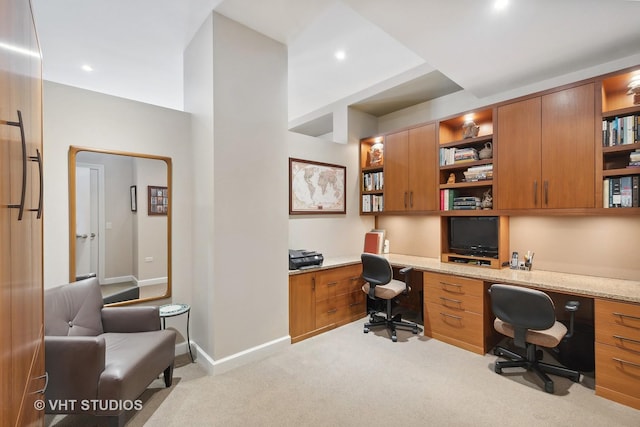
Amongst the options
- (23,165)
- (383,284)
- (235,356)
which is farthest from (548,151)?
(23,165)

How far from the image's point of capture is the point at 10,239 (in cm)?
72

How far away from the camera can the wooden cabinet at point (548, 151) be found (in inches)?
98.7

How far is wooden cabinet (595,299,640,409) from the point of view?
6.62 ft

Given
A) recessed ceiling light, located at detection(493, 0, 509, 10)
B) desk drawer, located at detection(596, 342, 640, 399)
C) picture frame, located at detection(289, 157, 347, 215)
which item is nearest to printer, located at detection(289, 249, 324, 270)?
picture frame, located at detection(289, 157, 347, 215)

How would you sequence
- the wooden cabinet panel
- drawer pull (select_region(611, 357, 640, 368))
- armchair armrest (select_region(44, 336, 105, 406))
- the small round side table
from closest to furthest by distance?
1. armchair armrest (select_region(44, 336, 105, 406))
2. drawer pull (select_region(611, 357, 640, 368))
3. the small round side table
4. the wooden cabinet panel

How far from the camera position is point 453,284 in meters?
Result: 2.98

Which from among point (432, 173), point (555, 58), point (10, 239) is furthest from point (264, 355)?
point (555, 58)

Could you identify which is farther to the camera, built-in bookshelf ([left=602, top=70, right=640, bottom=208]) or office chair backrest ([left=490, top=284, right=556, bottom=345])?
built-in bookshelf ([left=602, top=70, right=640, bottom=208])

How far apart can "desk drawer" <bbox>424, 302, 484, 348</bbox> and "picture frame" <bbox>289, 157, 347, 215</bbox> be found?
1.78m

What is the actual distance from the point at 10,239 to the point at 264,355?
95.5 inches

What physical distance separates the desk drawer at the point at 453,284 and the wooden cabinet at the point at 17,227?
3.14 meters

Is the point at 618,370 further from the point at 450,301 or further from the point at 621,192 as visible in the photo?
the point at 621,192

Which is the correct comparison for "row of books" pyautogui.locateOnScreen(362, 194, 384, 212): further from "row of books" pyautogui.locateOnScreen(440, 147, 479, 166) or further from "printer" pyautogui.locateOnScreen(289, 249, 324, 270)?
"printer" pyautogui.locateOnScreen(289, 249, 324, 270)

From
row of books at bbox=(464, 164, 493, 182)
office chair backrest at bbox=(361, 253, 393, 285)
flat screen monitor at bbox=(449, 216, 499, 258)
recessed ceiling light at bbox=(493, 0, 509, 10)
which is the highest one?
recessed ceiling light at bbox=(493, 0, 509, 10)
